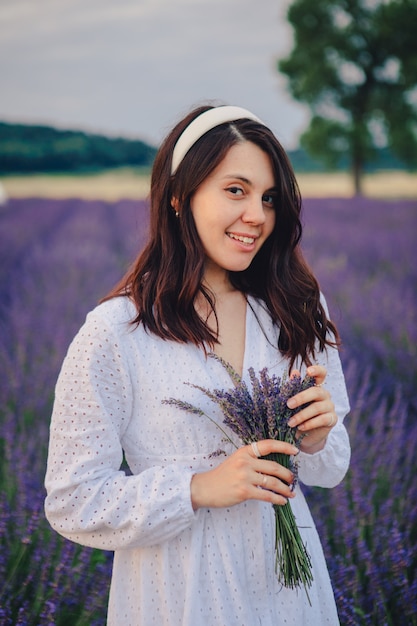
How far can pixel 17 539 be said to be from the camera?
196cm

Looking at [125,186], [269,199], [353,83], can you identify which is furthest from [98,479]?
[353,83]

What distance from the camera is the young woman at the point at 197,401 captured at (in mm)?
1231

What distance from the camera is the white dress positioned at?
123 centimetres

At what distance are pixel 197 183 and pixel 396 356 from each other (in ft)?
8.46

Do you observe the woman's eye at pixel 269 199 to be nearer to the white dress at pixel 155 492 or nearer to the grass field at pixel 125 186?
the white dress at pixel 155 492

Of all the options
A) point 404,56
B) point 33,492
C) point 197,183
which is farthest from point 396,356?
point 404,56

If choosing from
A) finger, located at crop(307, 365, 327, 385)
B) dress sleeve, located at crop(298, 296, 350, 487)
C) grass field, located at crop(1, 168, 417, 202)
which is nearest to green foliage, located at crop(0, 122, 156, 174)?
grass field, located at crop(1, 168, 417, 202)

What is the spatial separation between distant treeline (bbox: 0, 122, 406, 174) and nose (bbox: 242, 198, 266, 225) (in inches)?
216

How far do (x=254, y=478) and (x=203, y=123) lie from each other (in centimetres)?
76

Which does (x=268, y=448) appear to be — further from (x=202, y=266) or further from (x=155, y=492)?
(x=202, y=266)

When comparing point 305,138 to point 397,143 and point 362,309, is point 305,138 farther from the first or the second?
point 362,309

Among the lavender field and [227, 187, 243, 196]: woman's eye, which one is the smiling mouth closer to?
[227, 187, 243, 196]: woman's eye

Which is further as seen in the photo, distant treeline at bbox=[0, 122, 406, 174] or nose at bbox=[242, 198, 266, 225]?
distant treeline at bbox=[0, 122, 406, 174]

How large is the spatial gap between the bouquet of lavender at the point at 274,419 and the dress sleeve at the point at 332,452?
0.21 metres
